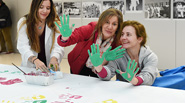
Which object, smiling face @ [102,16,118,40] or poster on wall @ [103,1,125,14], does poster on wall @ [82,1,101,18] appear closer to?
poster on wall @ [103,1,125,14]

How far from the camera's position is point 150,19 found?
16.0 feet

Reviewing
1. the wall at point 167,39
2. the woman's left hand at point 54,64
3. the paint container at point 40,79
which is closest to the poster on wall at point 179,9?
the wall at point 167,39

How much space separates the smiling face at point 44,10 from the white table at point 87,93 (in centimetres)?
78

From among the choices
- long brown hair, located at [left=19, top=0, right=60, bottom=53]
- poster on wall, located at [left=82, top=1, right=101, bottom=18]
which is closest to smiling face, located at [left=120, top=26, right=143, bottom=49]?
long brown hair, located at [left=19, top=0, right=60, bottom=53]

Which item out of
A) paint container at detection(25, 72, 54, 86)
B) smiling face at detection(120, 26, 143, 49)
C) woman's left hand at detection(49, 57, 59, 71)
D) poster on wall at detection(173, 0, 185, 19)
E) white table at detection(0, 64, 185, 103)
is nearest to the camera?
white table at detection(0, 64, 185, 103)

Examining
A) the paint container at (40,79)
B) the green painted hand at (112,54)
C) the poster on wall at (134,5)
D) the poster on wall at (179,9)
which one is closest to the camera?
the paint container at (40,79)

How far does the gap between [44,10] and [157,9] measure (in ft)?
9.53

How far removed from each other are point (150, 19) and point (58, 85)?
11.2 ft

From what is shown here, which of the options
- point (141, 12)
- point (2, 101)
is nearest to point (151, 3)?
point (141, 12)

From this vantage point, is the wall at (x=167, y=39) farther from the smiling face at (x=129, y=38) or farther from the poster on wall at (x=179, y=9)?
the smiling face at (x=129, y=38)

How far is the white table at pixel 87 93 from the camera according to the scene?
1533 mm

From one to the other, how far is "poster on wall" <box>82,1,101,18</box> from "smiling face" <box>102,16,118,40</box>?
3.20 metres

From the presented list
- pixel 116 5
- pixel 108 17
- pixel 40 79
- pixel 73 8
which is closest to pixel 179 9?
pixel 116 5

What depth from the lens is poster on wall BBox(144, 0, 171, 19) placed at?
4.71 meters
